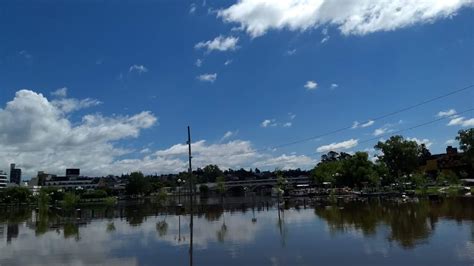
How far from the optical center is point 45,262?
26734 millimetres

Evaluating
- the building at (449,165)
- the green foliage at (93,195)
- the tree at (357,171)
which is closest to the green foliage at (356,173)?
the tree at (357,171)

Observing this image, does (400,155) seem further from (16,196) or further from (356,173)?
(16,196)

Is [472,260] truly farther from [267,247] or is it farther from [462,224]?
[462,224]

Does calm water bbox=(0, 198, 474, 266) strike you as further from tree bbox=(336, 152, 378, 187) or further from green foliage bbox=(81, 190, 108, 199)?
green foliage bbox=(81, 190, 108, 199)

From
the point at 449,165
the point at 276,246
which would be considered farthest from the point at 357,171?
the point at 276,246

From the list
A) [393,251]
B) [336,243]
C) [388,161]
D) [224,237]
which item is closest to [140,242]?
[224,237]

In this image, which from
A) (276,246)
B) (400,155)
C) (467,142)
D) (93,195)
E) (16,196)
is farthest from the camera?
(93,195)

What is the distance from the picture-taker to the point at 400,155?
12838 cm

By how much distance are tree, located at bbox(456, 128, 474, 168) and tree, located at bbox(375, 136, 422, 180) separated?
59.1 ft

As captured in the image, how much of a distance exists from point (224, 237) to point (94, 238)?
11.7 meters

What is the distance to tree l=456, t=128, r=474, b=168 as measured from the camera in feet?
351

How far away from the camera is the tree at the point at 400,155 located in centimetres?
12769

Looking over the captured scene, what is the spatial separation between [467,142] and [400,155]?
2211cm

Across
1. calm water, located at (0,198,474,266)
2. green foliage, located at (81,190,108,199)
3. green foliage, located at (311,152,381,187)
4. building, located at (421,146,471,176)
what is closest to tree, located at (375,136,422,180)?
green foliage, located at (311,152,381,187)
